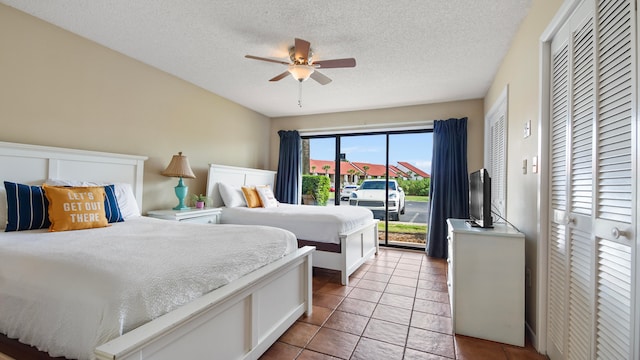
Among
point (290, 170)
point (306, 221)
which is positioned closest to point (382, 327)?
point (306, 221)

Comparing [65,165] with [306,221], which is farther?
[306,221]

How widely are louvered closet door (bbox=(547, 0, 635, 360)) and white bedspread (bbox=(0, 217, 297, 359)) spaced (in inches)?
67.0

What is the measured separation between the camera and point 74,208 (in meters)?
2.07

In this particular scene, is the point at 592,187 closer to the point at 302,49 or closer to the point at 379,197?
the point at 302,49

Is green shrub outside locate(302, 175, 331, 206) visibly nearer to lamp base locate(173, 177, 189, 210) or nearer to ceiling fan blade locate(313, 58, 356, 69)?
A: lamp base locate(173, 177, 189, 210)

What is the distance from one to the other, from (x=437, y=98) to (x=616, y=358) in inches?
147

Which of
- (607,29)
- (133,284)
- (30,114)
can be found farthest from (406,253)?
(30,114)

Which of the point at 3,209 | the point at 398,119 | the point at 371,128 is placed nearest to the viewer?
the point at 3,209

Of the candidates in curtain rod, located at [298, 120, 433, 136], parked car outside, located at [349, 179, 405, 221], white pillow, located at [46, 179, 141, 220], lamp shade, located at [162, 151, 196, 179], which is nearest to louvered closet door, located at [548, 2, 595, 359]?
curtain rod, located at [298, 120, 433, 136]

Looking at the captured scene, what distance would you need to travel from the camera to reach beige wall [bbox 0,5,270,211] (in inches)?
89.1

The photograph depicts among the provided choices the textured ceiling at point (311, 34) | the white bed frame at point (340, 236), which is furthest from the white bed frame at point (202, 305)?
the textured ceiling at point (311, 34)

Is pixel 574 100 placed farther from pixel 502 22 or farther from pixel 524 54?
pixel 502 22

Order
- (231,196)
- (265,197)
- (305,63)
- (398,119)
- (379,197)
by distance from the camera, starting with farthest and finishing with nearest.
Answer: (379,197), (398,119), (265,197), (231,196), (305,63)

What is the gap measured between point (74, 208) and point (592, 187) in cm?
314
